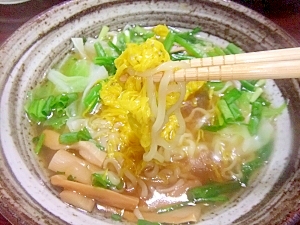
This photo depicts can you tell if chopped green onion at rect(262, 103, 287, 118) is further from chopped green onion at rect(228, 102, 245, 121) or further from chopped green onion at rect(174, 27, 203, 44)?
chopped green onion at rect(174, 27, 203, 44)

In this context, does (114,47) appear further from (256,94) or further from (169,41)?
(256,94)

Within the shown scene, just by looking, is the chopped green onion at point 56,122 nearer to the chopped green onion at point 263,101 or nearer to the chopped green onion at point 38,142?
the chopped green onion at point 38,142

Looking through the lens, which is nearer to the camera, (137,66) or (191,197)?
(137,66)

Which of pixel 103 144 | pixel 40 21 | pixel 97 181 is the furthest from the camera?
pixel 40 21

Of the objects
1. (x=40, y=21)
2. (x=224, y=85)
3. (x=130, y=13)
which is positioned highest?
(x=130, y=13)

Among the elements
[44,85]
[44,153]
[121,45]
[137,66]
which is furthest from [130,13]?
[44,153]

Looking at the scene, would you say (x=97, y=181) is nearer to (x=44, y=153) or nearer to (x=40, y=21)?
(x=44, y=153)

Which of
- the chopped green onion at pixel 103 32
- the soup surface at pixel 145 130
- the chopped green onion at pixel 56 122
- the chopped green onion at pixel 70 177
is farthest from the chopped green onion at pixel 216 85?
the chopped green onion at pixel 70 177
